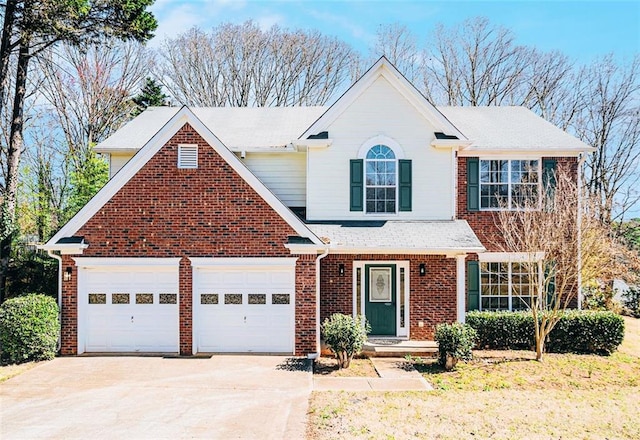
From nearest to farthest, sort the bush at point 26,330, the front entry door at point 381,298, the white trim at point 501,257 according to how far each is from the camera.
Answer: the bush at point 26,330, the front entry door at point 381,298, the white trim at point 501,257

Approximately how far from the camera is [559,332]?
13398 mm

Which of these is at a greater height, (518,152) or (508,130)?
(508,130)

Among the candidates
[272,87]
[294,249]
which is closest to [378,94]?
[294,249]

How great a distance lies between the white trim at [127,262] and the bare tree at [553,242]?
9360 mm

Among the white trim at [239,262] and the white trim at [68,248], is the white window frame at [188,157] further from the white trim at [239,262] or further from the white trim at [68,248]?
the white trim at [68,248]

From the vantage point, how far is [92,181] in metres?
20.2

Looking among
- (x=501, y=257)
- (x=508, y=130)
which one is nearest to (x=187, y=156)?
(x=501, y=257)

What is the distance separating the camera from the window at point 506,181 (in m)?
15.0

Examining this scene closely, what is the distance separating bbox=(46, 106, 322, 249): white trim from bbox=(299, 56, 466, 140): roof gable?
2.89m

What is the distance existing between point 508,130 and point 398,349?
28.5 ft

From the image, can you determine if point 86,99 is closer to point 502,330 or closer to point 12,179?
point 12,179

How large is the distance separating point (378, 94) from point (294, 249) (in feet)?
18.8

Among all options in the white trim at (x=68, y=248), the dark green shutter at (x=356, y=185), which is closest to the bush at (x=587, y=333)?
the dark green shutter at (x=356, y=185)

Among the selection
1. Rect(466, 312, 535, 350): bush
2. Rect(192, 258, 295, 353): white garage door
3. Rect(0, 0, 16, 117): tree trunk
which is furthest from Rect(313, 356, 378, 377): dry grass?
Rect(0, 0, 16, 117): tree trunk
